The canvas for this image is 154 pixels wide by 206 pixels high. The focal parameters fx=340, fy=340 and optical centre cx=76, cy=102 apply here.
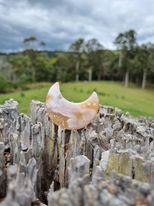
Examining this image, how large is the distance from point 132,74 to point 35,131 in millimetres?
41070

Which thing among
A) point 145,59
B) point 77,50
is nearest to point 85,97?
point 145,59

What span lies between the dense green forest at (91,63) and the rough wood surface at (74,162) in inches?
1453

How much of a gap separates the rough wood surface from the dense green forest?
3692 cm

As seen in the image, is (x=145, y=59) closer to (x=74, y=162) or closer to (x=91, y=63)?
(x=91, y=63)

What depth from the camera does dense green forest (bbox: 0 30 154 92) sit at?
138ft

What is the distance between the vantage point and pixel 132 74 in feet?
145

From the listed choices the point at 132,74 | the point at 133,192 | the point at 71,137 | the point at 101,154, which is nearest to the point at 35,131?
the point at 71,137

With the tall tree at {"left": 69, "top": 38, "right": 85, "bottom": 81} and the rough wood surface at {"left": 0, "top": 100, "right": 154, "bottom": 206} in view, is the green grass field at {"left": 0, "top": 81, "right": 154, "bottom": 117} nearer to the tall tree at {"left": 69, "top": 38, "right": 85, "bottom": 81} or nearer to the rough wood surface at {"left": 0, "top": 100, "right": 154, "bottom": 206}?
the rough wood surface at {"left": 0, "top": 100, "right": 154, "bottom": 206}

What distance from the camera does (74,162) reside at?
9.71 ft

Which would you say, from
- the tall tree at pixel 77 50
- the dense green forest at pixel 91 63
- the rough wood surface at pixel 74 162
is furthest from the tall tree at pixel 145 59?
the rough wood surface at pixel 74 162

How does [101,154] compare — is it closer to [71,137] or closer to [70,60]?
[71,137]

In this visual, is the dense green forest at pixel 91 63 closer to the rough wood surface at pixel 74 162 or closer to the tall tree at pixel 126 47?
the tall tree at pixel 126 47

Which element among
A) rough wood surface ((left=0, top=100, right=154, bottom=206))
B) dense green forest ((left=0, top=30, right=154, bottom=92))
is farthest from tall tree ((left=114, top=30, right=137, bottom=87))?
rough wood surface ((left=0, top=100, right=154, bottom=206))

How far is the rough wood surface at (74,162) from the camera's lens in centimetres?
232
